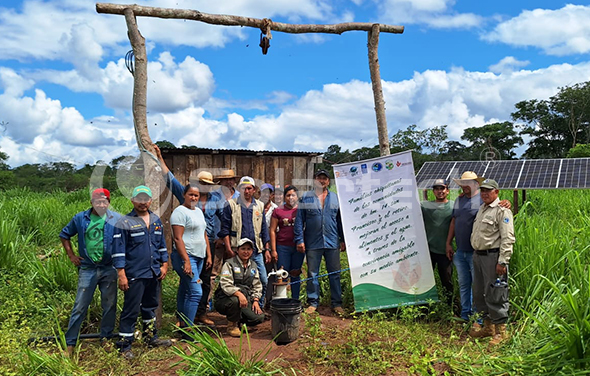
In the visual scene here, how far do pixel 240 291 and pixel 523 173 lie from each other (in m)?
8.18

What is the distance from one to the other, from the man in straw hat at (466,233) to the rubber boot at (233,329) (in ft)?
8.84

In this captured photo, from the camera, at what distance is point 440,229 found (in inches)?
230

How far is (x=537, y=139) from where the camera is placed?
152 ft

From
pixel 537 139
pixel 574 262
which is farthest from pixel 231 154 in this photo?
pixel 537 139

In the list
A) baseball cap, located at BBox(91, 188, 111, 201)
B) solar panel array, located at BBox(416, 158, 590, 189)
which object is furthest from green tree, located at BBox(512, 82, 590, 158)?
baseball cap, located at BBox(91, 188, 111, 201)

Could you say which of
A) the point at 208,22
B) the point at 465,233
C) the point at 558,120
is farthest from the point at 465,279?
the point at 558,120

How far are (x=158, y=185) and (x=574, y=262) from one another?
4802mm

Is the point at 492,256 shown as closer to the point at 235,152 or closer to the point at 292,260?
the point at 292,260

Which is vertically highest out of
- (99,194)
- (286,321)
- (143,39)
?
(143,39)

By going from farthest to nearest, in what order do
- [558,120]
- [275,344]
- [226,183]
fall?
[558,120] < [226,183] < [275,344]

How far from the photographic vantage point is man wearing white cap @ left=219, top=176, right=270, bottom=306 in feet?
18.8

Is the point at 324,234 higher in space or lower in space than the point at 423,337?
higher

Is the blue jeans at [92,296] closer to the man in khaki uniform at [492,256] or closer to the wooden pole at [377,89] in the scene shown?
the man in khaki uniform at [492,256]

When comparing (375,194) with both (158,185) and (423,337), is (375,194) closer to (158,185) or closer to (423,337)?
(423,337)
